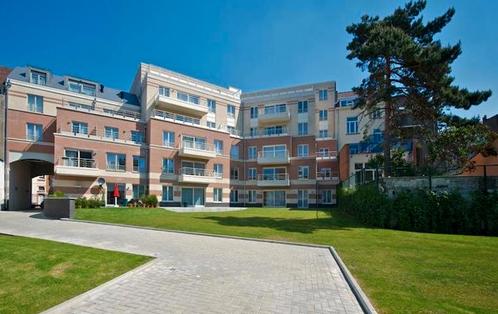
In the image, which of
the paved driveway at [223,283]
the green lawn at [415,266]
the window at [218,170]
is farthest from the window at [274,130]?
the paved driveway at [223,283]

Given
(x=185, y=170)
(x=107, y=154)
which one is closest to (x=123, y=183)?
(x=107, y=154)

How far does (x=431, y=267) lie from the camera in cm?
842

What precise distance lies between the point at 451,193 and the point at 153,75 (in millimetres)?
34774

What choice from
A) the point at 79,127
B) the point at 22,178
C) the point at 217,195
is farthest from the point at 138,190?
the point at 22,178

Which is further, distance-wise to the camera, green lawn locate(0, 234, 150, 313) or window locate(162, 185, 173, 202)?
window locate(162, 185, 173, 202)

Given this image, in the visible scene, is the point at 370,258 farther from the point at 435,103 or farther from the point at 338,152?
the point at 338,152

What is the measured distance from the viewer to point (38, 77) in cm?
3506

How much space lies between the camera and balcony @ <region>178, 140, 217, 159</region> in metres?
38.6

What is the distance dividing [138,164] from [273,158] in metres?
17.8


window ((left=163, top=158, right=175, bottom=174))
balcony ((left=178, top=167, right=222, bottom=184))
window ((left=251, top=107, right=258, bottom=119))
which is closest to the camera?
window ((left=163, top=158, right=175, bottom=174))

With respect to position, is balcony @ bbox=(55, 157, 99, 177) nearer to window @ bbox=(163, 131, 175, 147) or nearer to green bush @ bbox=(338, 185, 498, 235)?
window @ bbox=(163, 131, 175, 147)

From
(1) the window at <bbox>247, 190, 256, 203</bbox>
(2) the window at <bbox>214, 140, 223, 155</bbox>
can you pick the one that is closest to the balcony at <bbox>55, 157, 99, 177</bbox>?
(2) the window at <bbox>214, 140, 223, 155</bbox>

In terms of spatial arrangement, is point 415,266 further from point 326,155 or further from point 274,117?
point 274,117

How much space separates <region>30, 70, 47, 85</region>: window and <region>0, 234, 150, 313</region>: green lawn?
3054cm
